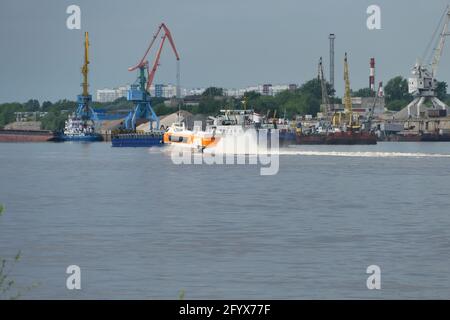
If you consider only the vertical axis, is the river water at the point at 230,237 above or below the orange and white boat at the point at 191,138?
below

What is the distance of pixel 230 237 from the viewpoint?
40844 mm

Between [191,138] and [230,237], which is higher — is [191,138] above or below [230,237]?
above

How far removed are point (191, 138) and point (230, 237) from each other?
118030mm

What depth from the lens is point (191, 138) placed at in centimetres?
15862

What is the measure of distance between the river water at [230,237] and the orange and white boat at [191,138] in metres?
69.5

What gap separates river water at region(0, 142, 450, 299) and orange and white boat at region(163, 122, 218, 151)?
228ft

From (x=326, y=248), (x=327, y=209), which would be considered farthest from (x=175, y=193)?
(x=326, y=248)

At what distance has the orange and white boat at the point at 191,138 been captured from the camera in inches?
5837

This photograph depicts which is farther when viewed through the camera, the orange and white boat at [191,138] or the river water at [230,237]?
the orange and white boat at [191,138]

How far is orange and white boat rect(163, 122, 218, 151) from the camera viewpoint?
486 ft

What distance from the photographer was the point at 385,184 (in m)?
75.0

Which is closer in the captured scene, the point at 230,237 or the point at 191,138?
the point at 230,237
